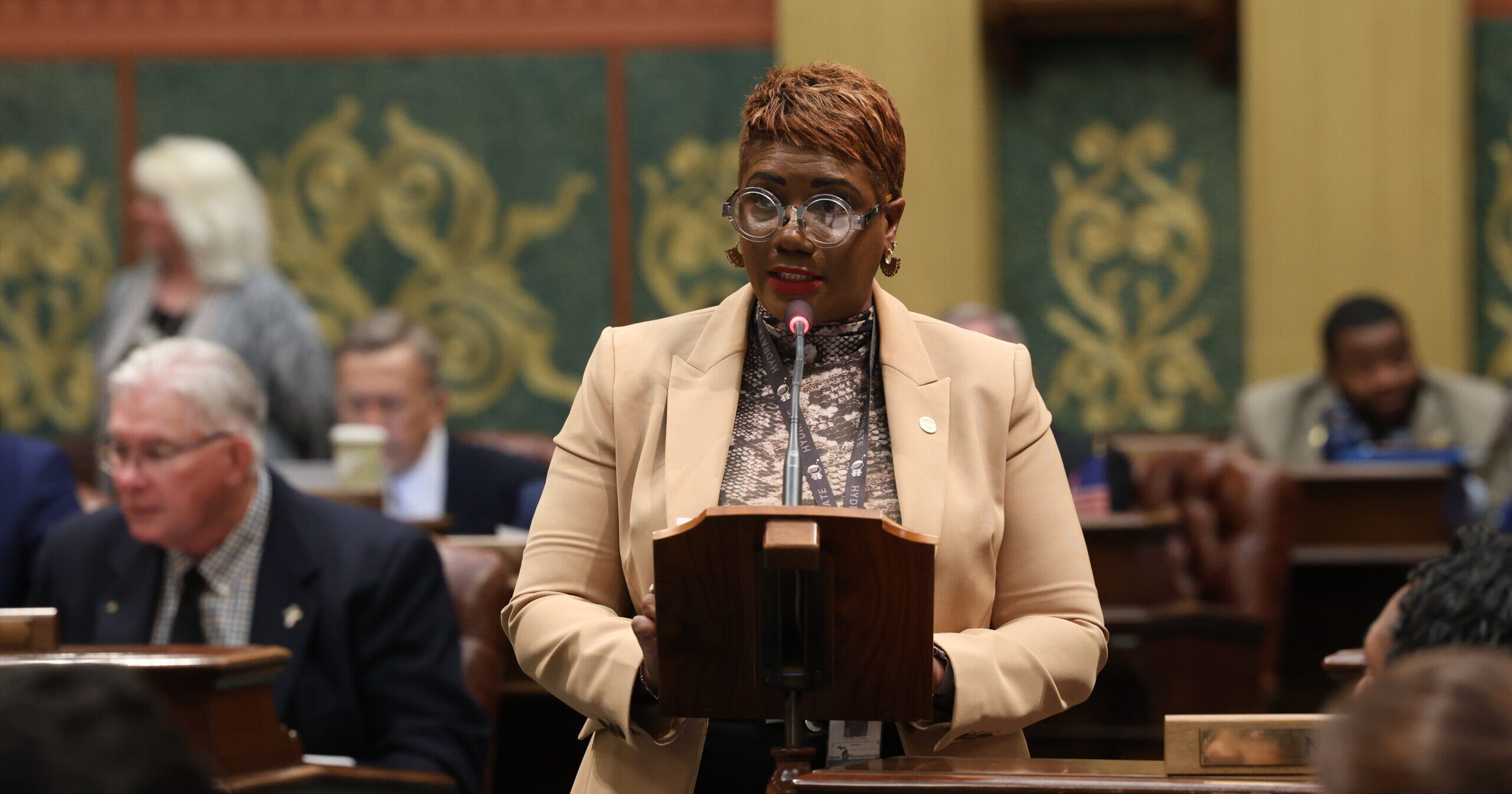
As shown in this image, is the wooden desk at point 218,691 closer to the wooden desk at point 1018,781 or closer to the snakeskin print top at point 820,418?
the snakeskin print top at point 820,418

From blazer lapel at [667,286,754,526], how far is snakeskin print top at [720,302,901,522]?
22 mm

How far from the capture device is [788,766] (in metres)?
1.92

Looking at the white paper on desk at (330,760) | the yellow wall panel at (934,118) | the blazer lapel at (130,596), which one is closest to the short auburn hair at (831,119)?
the white paper on desk at (330,760)

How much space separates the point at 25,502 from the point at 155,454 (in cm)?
60

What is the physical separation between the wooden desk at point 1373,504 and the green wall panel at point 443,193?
2896 millimetres

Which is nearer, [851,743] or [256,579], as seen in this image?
[851,743]

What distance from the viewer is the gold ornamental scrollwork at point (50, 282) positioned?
7352 mm

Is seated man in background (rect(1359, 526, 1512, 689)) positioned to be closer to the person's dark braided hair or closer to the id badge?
the person's dark braided hair

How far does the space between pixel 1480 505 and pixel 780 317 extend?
12.9 ft

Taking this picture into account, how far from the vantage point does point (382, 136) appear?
7340mm

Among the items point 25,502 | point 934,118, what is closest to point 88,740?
point 25,502

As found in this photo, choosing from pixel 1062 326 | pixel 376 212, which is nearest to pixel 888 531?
pixel 1062 326

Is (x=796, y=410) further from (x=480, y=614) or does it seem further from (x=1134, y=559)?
(x=1134, y=559)

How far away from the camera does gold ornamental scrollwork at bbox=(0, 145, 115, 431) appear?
24.1 ft
